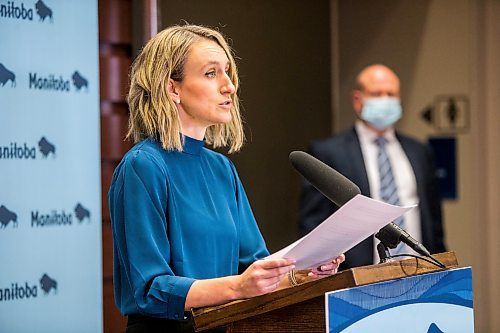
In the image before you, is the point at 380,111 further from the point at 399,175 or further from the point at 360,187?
the point at 360,187

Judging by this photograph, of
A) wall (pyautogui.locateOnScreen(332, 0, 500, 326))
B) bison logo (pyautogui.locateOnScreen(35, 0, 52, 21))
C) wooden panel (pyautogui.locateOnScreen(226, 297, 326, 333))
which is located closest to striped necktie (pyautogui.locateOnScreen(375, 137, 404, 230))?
wall (pyautogui.locateOnScreen(332, 0, 500, 326))

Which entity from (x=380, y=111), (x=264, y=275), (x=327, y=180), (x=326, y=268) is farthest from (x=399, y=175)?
(x=264, y=275)

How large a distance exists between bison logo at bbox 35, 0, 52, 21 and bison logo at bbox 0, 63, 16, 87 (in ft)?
0.80

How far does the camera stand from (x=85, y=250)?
131 inches

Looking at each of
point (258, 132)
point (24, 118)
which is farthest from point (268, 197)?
point (24, 118)

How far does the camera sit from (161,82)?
193 centimetres

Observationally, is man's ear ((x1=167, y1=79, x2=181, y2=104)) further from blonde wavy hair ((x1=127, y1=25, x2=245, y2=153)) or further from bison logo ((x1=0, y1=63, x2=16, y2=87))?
bison logo ((x1=0, y1=63, x2=16, y2=87))

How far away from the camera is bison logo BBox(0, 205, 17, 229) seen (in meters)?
3.03

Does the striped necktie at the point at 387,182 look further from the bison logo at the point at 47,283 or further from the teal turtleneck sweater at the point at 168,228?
the teal turtleneck sweater at the point at 168,228

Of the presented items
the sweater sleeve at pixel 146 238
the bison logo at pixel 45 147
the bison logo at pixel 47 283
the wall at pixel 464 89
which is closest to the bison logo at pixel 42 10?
the bison logo at pixel 45 147

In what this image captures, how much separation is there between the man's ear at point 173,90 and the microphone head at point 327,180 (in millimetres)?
301

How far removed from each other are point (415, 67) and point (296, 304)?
4227 millimetres

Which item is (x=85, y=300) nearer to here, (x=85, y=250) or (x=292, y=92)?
(x=85, y=250)

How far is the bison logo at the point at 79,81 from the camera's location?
10.8ft
